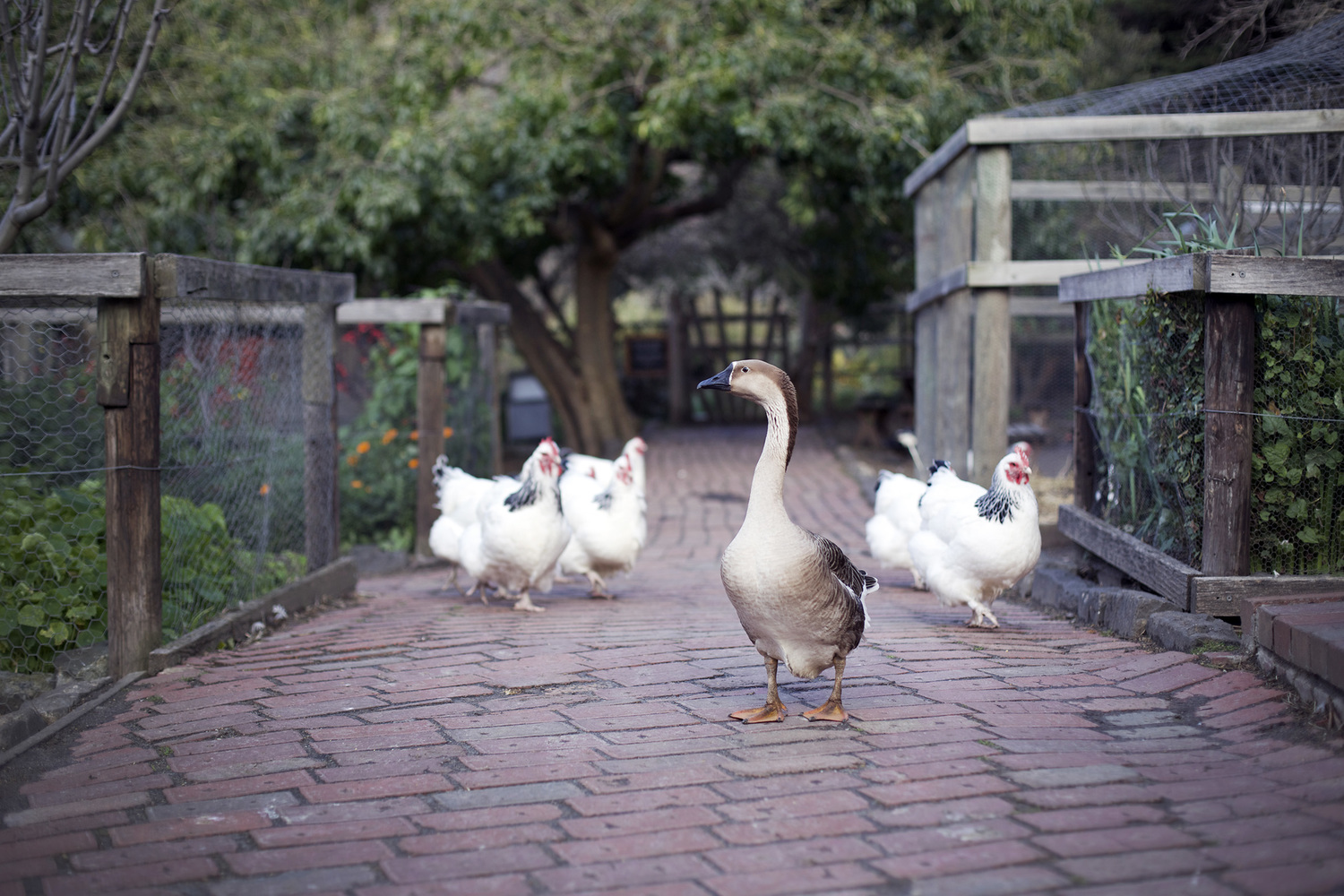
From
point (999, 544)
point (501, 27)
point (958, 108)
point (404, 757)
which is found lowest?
point (404, 757)

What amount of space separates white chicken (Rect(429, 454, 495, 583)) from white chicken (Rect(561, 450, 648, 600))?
599 millimetres

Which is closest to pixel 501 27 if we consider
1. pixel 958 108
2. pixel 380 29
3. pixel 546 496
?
pixel 380 29

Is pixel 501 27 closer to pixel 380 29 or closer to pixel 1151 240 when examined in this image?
pixel 380 29

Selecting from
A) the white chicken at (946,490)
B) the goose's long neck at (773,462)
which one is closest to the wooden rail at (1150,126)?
the white chicken at (946,490)

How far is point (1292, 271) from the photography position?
4.20 meters

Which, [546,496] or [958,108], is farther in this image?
[958,108]

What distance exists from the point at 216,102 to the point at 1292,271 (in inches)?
435

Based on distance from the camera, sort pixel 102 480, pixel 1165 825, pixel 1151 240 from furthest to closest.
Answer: pixel 1151 240 → pixel 102 480 → pixel 1165 825

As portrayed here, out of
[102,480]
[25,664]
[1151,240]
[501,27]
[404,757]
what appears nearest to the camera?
[404,757]

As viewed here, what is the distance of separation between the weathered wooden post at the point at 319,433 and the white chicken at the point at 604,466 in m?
1.57

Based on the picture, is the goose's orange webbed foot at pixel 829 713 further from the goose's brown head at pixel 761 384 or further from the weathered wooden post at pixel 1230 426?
the weathered wooden post at pixel 1230 426

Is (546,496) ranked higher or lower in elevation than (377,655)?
higher

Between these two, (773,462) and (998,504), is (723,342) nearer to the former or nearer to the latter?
(998,504)

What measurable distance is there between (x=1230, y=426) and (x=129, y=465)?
4472 millimetres
